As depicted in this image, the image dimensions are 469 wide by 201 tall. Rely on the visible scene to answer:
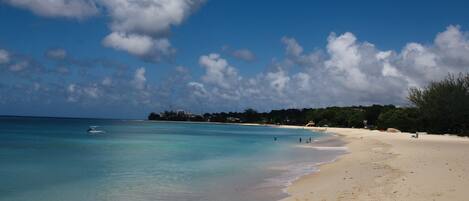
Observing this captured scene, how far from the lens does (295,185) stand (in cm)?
1886

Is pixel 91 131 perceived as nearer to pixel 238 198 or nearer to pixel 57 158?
pixel 57 158

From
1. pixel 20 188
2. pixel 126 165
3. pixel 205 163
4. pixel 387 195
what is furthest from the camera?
pixel 205 163

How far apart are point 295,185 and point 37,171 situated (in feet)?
47.2

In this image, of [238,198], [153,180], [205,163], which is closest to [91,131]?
[205,163]

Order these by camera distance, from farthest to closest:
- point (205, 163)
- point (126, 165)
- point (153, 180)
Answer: point (205, 163) → point (126, 165) → point (153, 180)

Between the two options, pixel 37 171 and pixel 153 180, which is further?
pixel 37 171

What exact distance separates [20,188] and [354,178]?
1348cm

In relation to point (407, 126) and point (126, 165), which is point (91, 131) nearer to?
point (407, 126)

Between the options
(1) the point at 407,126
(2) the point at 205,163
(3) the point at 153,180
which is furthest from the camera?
(1) the point at 407,126

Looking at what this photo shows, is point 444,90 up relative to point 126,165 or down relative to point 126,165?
up

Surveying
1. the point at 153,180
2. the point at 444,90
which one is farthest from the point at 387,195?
the point at 444,90

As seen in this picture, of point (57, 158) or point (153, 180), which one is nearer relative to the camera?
point (153, 180)

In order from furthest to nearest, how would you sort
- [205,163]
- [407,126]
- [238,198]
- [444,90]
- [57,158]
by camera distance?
1. [407,126]
2. [444,90]
3. [57,158]
4. [205,163]
5. [238,198]

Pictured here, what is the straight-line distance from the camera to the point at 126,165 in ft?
91.2
